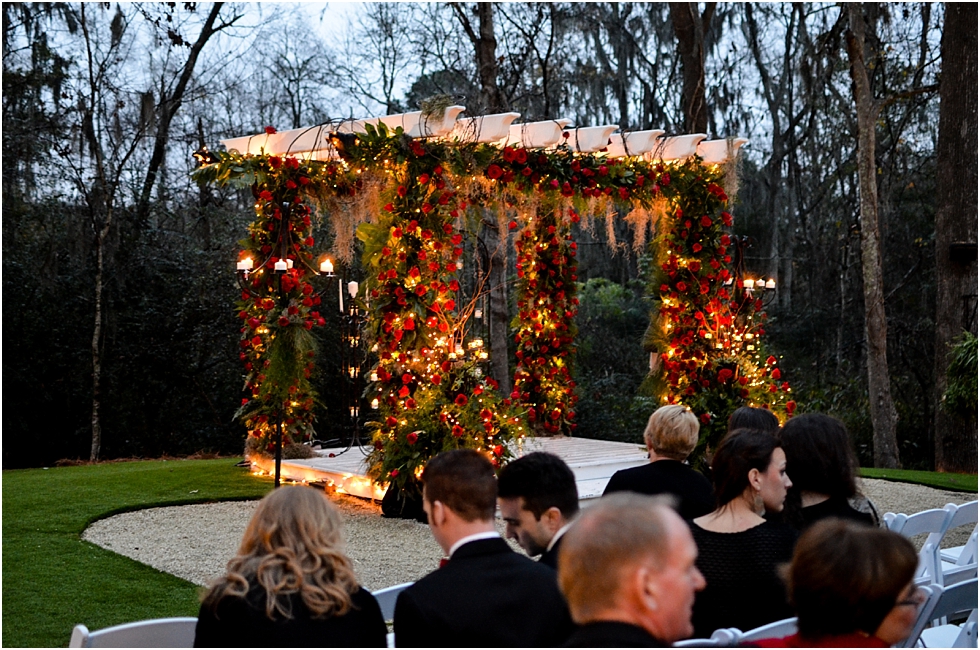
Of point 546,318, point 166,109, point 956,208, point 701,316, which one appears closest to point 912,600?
point 701,316

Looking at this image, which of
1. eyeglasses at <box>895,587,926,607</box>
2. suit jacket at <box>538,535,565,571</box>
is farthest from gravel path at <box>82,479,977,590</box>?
eyeglasses at <box>895,587,926,607</box>

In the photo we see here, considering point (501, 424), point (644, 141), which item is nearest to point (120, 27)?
point (644, 141)

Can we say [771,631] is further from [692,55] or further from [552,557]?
[692,55]

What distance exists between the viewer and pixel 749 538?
2770mm

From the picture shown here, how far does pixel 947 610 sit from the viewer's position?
2.91 metres

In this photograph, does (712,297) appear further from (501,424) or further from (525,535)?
(525,535)

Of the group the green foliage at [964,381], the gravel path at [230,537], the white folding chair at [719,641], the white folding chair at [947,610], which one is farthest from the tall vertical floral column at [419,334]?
the white folding chair at [719,641]

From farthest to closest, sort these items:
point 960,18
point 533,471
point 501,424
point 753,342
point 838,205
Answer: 1. point 838,205
2. point 960,18
3. point 753,342
4. point 501,424
5. point 533,471

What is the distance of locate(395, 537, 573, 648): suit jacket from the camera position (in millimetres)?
2213

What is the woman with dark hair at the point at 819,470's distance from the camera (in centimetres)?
314

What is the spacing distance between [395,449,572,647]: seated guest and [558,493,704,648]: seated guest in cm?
54

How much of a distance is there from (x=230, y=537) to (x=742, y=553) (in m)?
4.84

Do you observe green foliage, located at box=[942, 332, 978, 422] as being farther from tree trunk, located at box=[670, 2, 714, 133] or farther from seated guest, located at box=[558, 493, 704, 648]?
seated guest, located at box=[558, 493, 704, 648]

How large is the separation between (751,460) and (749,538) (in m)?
0.25
